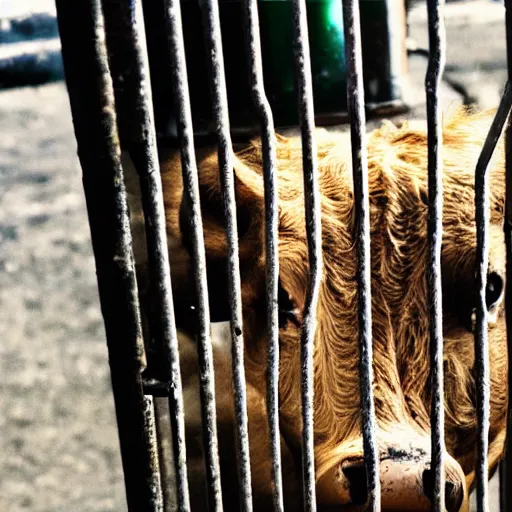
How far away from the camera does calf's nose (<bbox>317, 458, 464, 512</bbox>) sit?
100 centimetres

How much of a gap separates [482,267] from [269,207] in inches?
10.6

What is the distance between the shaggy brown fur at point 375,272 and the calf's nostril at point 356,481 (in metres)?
0.16

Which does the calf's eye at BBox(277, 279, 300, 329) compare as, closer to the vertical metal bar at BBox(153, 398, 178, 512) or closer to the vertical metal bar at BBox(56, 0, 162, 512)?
the vertical metal bar at BBox(153, 398, 178, 512)

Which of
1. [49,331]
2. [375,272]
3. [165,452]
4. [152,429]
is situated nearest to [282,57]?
[375,272]

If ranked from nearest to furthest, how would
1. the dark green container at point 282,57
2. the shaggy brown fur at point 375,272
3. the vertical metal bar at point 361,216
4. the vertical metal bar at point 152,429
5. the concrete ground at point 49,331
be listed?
the vertical metal bar at point 361,216 < the vertical metal bar at point 152,429 < the dark green container at point 282,57 < the shaggy brown fur at point 375,272 < the concrete ground at point 49,331

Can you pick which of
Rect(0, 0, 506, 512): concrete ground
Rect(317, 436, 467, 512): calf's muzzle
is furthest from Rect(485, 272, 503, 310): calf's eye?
Rect(0, 0, 506, 512): concrete ground

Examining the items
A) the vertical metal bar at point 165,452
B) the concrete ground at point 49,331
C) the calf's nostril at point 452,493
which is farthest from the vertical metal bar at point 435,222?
the concrete ground at point 49,331

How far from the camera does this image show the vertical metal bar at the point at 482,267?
0.81 metres

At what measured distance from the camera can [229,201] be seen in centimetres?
84

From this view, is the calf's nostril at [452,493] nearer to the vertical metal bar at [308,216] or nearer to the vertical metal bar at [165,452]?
the vertical metal bar at [308,216]

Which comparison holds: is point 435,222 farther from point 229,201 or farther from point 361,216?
point 229,201

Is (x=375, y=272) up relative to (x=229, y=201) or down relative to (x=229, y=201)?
down

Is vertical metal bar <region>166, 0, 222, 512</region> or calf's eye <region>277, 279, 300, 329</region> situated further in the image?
calf's eye <region>277, 279, 300, 329</region>

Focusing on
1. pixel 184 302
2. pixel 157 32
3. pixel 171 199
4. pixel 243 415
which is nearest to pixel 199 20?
pixel 157 32
